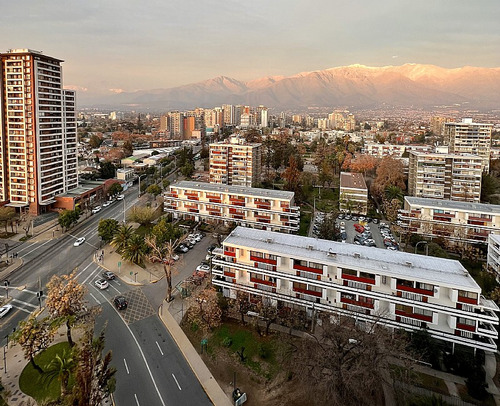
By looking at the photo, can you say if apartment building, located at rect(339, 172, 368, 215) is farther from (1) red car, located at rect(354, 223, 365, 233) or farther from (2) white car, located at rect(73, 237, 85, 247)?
(2) white car, located at rect(73, 237, 85, 247)

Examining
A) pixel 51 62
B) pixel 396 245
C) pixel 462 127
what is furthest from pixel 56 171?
pixel 462 127

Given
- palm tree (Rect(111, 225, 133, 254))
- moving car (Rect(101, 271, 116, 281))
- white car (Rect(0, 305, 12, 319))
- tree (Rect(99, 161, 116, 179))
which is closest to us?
white car (Rect(0, 305, 12, 319))

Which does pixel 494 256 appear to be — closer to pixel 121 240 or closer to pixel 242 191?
pixel 242 191

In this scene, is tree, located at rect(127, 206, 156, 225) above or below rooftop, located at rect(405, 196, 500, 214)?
below

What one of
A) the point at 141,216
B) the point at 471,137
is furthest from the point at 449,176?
the point at 141,216

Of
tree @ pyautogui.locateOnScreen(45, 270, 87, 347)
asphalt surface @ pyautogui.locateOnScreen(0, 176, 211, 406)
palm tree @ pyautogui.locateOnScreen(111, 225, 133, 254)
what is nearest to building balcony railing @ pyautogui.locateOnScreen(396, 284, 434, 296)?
asphalt surface @ pyautogui.locateOnScreen(0, 176, 211, 406)

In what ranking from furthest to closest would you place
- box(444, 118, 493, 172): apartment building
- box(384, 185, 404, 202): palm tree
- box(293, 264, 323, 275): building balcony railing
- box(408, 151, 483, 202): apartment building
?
box(444, 118, 493, 172): apartment building, box(384, 185, 404, 202): palm tree, box(408, 151, 483, 202): apartment building, box(293, 264, 323, 275): building balcony railing

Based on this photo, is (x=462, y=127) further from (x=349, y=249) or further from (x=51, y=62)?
(x=51, y=62)

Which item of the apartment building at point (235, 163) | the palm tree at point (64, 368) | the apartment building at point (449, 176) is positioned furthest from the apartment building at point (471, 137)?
the palm tree at point (64, 368)
